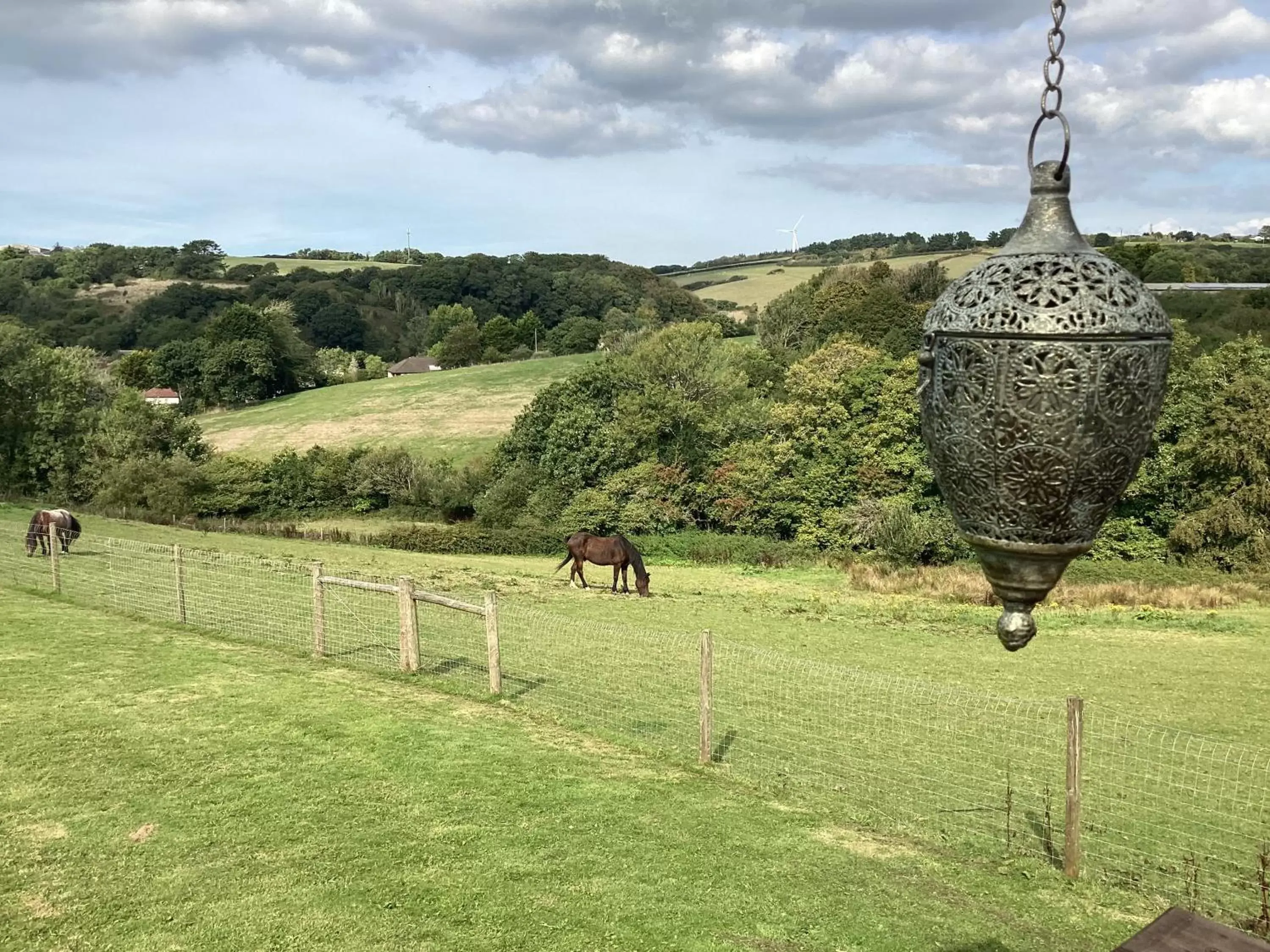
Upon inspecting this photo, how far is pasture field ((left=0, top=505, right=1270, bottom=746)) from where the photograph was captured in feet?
49.4

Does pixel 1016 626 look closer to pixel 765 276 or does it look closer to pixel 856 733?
pixel 856 733

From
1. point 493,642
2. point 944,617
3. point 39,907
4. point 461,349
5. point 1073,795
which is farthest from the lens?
point 461,349

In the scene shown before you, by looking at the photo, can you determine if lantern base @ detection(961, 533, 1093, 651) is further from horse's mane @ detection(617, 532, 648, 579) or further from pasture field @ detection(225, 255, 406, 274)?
pasture field @ detection(225, 255, 406, 274)

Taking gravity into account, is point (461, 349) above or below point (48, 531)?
above

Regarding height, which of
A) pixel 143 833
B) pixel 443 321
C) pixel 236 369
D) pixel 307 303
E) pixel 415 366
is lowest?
pixel 143 833

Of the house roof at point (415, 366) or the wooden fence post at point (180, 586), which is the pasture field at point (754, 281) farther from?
the wooden fence post at point (180, 586)

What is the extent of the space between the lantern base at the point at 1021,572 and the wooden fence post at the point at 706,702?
7.48m

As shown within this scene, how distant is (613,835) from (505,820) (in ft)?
3.38

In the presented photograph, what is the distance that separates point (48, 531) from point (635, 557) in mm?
14319

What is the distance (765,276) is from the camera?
123 m

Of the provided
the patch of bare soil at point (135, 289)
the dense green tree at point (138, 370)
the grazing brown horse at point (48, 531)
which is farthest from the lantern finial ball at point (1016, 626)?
the patch of bare soil at point (135, 289)

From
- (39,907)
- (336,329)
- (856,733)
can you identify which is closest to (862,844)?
(856,733)

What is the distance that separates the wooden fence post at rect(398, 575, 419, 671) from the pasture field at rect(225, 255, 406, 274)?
119494 mm

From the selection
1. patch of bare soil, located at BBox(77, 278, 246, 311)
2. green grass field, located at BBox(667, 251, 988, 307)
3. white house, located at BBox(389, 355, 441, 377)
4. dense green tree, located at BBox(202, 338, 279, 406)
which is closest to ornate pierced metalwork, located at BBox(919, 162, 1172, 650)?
dense green tree, located at BBox(202, 338, 279, 406)
